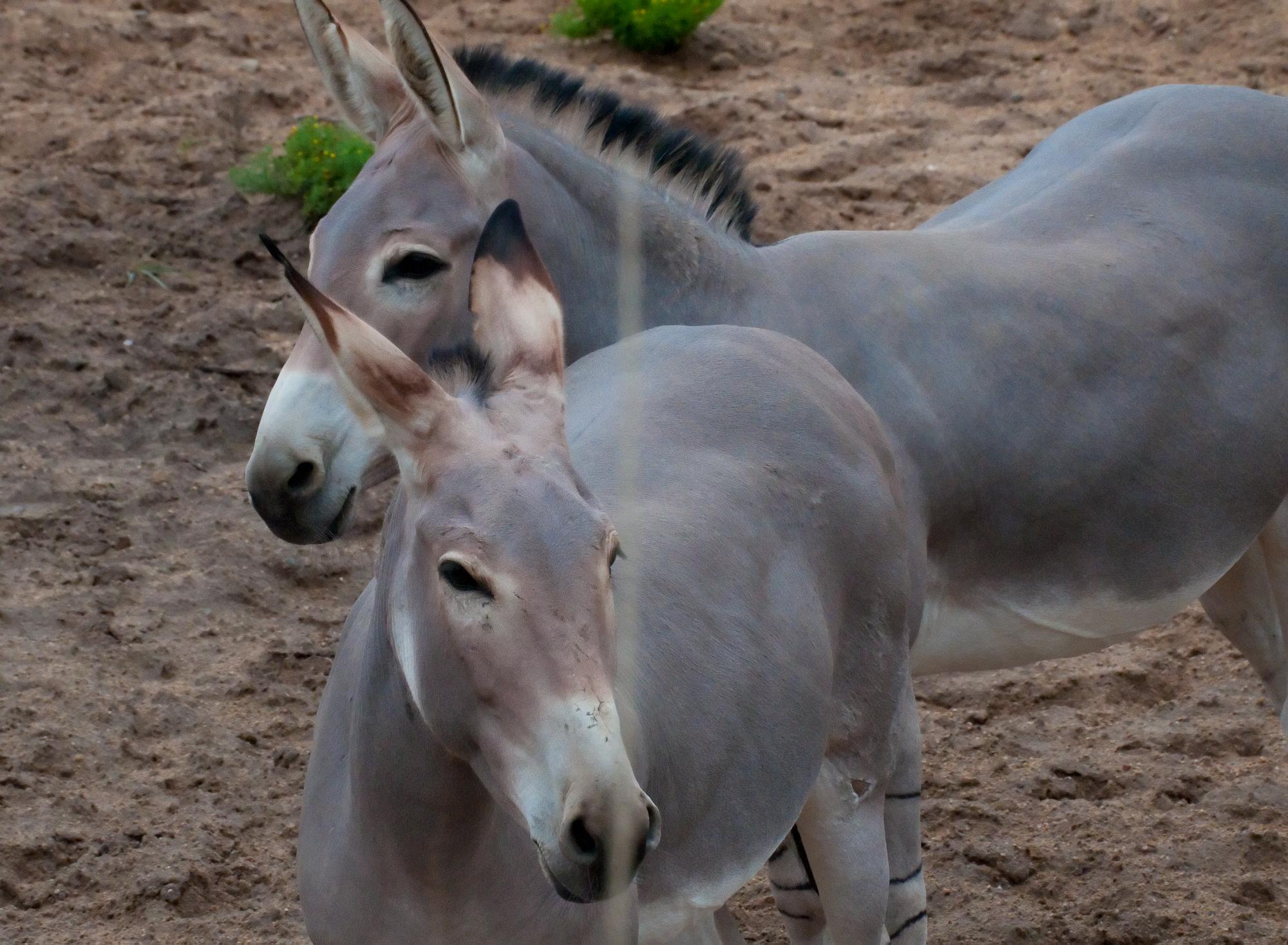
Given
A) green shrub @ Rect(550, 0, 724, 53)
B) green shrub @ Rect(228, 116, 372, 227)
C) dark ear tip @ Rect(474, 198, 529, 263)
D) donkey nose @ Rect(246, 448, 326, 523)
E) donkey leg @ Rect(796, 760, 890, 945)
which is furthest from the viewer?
green shrub @ Rect(550, 0, 724, 53)

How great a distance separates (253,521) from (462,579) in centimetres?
344

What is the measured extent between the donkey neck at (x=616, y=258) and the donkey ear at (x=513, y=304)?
40.3 inches

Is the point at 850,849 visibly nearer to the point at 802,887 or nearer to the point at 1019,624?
the point at 802,887

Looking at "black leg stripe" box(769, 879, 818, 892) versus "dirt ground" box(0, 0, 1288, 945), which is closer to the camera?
"black leg stripe" box(769, 879, 818, 892)

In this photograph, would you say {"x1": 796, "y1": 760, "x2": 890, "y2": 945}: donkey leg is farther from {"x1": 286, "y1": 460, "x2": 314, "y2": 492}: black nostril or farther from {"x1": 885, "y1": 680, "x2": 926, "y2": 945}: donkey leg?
{"x1": 286, "y1": 460, "x2": 314, "y2": 492}: black nostril

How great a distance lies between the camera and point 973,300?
12.0 feet

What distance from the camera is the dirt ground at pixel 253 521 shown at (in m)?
4.05

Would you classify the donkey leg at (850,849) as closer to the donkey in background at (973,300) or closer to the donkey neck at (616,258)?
the donkey in background at (973,300)

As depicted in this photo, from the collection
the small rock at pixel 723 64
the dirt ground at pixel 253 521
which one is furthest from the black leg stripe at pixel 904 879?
the small rock at pixel 723 64

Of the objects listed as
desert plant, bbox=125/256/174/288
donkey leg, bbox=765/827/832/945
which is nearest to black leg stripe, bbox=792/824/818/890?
donkey leg, bbox=765/827/832/945

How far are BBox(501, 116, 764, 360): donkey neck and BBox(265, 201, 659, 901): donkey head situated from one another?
1299 mm

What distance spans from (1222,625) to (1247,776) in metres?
0.49

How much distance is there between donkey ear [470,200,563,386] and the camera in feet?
7.70

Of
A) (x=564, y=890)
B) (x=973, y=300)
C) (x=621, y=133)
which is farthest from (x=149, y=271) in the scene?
(x=564, y=890)
